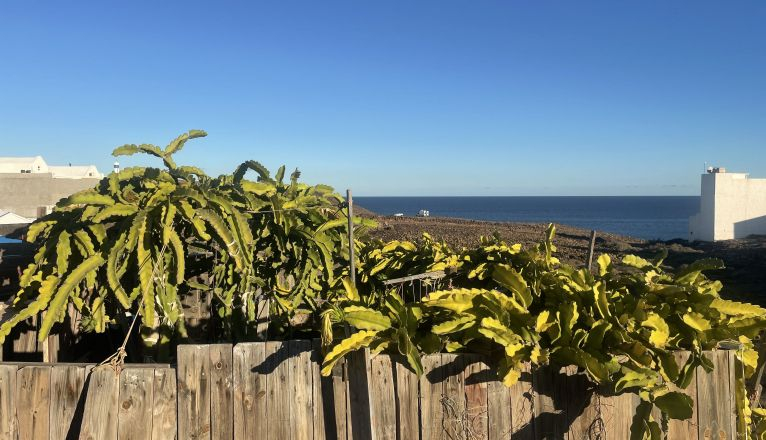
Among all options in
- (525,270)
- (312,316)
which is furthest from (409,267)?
(525,270)

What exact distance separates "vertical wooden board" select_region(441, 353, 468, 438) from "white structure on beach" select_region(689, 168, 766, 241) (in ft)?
149

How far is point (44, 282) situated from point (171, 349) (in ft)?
3.47

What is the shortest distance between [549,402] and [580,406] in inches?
6.6

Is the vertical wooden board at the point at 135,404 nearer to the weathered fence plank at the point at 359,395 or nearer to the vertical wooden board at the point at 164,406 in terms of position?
the vertical wooden board at the point at 164,406

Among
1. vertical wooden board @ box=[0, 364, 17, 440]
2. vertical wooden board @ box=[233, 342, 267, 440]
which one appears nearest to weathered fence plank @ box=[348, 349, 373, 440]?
vertical wooden board @ box=[233, 342, 267, 440]

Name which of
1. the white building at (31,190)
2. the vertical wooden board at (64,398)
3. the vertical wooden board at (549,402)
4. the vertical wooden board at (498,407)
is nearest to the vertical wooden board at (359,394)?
the vertical wooden board at (498,407)

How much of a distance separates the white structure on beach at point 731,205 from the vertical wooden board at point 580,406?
4500 centimetres

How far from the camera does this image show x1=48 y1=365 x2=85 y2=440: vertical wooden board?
122 inches

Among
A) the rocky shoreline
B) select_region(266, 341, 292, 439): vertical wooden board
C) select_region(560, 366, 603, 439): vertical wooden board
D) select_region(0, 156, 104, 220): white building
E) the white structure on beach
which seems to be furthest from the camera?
the white structure on beach

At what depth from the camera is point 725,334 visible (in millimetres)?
2826

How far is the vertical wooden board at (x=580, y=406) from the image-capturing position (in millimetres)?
2910

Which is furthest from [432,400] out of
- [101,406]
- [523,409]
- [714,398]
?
[101,406]

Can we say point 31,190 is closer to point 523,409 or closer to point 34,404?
point 34,404

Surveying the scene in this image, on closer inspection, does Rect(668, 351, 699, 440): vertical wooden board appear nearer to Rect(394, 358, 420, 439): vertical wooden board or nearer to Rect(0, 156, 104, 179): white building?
Rect(394, 358, 420, 439): vertical wooden board
